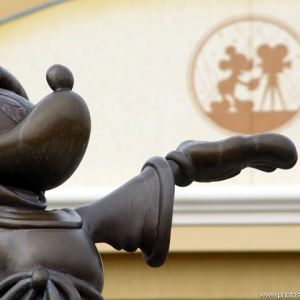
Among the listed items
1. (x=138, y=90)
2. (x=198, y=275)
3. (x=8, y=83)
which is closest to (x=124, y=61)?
(x=138, y=90)

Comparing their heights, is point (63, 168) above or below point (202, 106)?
above

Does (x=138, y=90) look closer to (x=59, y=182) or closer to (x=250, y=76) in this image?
(x=250, y=76)

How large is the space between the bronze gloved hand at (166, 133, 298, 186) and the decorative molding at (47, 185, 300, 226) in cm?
192

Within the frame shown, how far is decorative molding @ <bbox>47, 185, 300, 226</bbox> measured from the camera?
260 cm

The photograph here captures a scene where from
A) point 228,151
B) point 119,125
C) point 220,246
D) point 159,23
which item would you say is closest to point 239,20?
point 159,23

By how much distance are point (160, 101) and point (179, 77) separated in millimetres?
94

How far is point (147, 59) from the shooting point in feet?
9.21

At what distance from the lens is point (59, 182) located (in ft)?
2.09

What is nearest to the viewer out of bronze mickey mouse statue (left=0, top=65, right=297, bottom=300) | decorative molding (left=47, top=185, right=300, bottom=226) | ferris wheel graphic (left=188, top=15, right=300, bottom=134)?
bronze mickey mouse statue (left=0, top=65, right=297, bottom=300)

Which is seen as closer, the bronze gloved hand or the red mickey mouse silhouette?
the bronze gloved hand

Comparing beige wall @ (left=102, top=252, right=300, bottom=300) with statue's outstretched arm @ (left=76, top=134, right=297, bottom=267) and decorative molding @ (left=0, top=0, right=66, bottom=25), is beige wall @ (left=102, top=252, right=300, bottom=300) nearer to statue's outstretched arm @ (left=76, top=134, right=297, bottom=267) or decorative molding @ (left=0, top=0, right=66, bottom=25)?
decorative molding @ (left=0, top=0, right=66, bottom=25)

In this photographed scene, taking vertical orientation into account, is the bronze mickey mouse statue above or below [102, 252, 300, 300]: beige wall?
above

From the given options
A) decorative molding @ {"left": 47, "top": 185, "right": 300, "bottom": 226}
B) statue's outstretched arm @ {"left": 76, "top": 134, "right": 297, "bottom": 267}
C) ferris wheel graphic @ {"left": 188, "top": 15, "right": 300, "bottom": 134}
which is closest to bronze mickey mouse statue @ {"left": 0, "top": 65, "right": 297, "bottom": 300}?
statue's outstretched arm @ {"left": 76, "top": 134, "right": 297, "bottom": 267}

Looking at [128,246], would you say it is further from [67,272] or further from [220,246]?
[220,246]
